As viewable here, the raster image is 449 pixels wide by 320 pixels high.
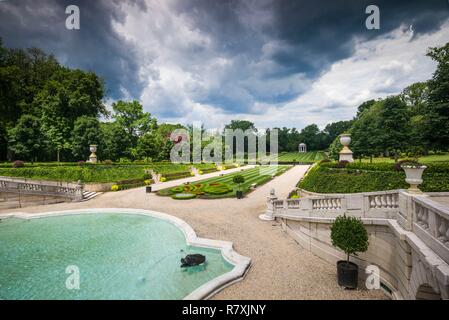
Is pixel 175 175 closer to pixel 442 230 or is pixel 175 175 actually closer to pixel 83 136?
pixel 83 136

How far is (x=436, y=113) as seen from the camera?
1596 centimetres

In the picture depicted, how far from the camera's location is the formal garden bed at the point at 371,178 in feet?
40.3

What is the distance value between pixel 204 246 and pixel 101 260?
15.7 feet

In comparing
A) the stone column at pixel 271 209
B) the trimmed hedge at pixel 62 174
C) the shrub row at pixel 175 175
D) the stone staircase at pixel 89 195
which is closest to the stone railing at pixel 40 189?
the stone staircase at pixel 89 195

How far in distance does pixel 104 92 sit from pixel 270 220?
5283 centimetres

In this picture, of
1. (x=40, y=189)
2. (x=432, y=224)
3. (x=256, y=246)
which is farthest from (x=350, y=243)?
(x=40, y=189)

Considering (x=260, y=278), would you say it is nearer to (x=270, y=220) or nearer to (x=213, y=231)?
(x=213, y=231)

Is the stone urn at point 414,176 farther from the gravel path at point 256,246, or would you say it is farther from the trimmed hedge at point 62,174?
the trimmed hedge at point 62,174

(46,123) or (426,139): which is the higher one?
(46,123)

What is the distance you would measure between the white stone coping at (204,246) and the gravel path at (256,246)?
262 millimetres

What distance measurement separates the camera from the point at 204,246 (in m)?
10.4

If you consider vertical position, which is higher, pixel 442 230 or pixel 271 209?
pixel 442 230

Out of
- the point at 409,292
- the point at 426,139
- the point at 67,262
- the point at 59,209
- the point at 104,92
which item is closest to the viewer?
the point at 409,292

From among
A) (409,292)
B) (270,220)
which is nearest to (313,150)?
(270,220)
